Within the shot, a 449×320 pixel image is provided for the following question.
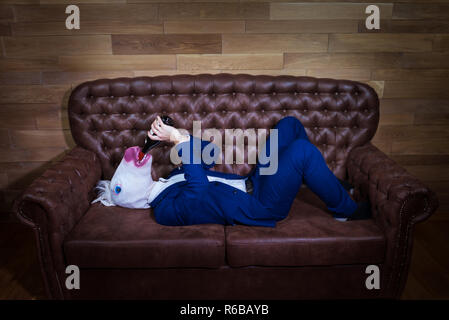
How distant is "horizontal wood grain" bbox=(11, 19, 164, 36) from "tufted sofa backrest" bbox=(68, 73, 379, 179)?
40 centimetres

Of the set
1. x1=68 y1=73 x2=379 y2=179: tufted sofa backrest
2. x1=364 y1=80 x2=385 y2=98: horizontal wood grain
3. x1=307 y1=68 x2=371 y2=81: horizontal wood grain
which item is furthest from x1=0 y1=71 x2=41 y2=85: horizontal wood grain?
x1=364 y1=80 x2=385 y2=98: horizontal wood grain

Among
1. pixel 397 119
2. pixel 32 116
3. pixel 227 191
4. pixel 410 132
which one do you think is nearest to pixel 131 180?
pixel 227 191

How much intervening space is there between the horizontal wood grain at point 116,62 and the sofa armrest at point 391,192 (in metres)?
1.51

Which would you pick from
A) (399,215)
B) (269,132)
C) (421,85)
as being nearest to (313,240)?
(399,215)

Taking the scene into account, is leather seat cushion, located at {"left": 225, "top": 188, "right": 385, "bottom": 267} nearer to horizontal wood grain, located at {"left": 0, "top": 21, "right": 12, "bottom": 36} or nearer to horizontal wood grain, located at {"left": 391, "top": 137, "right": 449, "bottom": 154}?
horizontal wood grain, located at {"left": 391, "top": 137, "right": 449, "bottom": 154}

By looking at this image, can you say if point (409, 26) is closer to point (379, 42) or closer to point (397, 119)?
point (379, 42)

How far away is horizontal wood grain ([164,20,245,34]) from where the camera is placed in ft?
8.36

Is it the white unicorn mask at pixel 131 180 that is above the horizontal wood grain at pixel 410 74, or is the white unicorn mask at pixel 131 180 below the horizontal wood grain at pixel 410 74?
below

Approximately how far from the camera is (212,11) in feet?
8.29

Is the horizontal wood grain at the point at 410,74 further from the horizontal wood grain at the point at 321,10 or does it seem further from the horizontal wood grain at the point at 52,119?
the horizontal wood grain at the point at 52,119

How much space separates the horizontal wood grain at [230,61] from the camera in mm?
2621

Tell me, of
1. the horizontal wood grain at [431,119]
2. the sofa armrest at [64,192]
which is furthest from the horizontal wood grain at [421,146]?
the sofa armrest at [64,192]

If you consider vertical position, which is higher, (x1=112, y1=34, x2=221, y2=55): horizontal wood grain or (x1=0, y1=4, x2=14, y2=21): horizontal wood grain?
(x1=0, y1=4, x2=14, y2=21): horizontal wood grain

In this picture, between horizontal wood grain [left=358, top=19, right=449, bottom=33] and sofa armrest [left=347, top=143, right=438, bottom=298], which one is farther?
horizontal wood grain [left=358, top=19, right=449, bottom=33]
